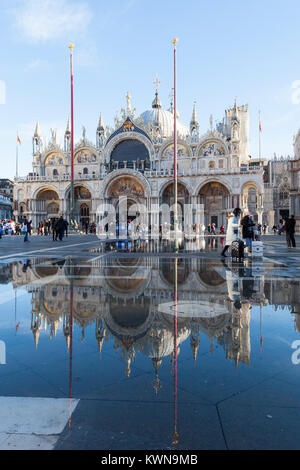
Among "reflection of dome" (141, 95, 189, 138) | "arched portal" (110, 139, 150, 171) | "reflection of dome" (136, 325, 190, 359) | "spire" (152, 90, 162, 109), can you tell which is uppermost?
"spire" (152, 90, 162, 109)

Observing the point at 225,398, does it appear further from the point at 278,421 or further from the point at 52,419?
the point at 52,419

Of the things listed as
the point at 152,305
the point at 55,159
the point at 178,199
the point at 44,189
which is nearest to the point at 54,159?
the point at 55,159

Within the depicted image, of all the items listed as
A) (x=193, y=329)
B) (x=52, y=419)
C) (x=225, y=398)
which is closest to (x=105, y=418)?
(x=52, y=419)

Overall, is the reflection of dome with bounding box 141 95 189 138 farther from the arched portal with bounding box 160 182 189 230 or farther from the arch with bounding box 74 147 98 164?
the arched portal with bounding box 160 182 189 230

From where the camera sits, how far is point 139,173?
157ft

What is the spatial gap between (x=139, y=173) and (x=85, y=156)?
375 inches

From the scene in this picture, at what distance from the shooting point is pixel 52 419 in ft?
7.14

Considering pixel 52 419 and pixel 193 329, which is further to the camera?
pixel 193 329

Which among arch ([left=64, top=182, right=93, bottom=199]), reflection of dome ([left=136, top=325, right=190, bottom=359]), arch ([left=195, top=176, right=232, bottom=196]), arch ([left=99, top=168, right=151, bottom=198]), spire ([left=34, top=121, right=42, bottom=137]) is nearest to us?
reflection of dome ([left=136, top=325, right=190, bottom=359])

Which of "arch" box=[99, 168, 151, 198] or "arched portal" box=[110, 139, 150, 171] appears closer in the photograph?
"arch" box=[99, 168, 151, 198]

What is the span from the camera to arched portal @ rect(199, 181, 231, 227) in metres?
47.4

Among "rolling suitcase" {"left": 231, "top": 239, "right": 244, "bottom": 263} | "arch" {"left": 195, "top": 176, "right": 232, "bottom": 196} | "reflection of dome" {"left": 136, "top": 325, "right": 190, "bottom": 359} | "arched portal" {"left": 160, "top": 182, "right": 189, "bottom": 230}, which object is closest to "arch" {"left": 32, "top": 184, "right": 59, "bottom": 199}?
"arched portal" {"left": 160, "top": 182, "right": 189, "bottom": 230}

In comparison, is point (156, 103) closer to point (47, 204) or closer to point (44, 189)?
point (44, 189)

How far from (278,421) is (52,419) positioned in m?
1.39
